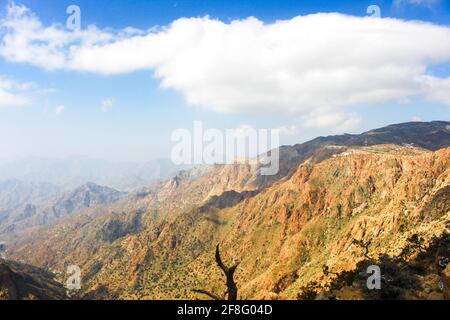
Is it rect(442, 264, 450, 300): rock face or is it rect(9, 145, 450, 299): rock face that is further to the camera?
rect(9, 145, 450, 299): rock face

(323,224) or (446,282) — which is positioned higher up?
(446,282)

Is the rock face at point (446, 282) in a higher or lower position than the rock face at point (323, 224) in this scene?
higher

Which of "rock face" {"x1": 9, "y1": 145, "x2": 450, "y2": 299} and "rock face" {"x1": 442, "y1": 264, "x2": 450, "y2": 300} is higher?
"rock face" {"x1": 442, "y1": 264, "x2": 450, "y2": 300}

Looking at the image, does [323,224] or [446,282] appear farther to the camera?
[323,224]

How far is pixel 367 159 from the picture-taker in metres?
167

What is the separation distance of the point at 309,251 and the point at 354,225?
2250cm

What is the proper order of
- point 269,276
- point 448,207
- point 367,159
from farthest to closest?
point 367,159 → point 269,276 → point 448,207

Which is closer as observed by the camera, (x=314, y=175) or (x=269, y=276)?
(x=269, y=276)

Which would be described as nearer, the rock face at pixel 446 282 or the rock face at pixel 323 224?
the rock face at pixel 446 282
